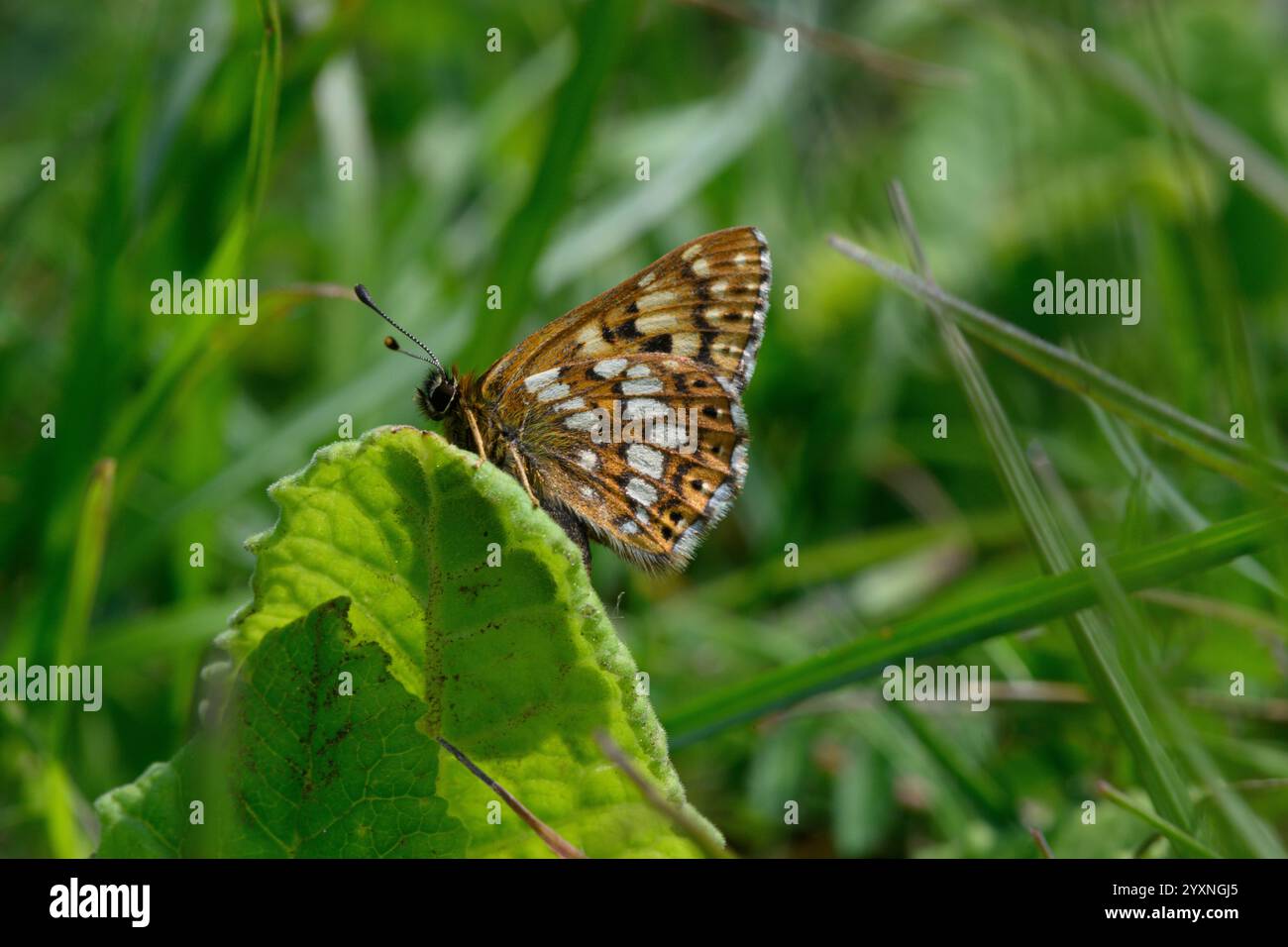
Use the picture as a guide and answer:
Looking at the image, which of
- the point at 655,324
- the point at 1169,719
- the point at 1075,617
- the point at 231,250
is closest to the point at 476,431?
the point at 655,324

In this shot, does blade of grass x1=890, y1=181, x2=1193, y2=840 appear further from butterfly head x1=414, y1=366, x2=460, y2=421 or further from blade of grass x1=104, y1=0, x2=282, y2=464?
blade of grass x1=104, y1=0, x2=282, y2=464

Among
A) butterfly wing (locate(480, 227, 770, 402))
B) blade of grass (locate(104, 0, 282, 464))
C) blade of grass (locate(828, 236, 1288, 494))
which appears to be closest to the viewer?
blade of grass (locate(828, 236, 1288, 494))

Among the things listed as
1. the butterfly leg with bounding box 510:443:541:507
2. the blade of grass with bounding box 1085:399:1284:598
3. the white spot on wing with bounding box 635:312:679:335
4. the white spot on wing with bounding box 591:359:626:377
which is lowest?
the blade of grass with bounding box 1085:399:1284:598

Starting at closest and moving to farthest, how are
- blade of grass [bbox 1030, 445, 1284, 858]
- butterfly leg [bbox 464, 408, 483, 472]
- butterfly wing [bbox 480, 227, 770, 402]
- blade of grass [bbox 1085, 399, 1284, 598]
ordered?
blade of grass [bbox 1030, 445, 1284, 858], blade of grass [bbox 1085, 399, 1284, 598], butterfly leg [bbox 464, 408, 483, 472], butterfly wing [bbox 480, 227, 770, 402]

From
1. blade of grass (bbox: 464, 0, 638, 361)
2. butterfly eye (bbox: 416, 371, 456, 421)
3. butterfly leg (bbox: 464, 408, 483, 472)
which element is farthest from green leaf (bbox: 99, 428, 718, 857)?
blade of grass (bbox: 464, 0, 638, 361)

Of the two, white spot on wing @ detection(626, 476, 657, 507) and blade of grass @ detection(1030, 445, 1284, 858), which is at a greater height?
white spot on wing @ detection(626, 476, 657, 507)

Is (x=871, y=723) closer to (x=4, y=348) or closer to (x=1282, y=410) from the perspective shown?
(x=1282, y=410)

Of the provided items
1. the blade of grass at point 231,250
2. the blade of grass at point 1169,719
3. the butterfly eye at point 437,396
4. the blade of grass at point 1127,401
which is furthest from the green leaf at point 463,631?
the blade of grass at point 231,250
